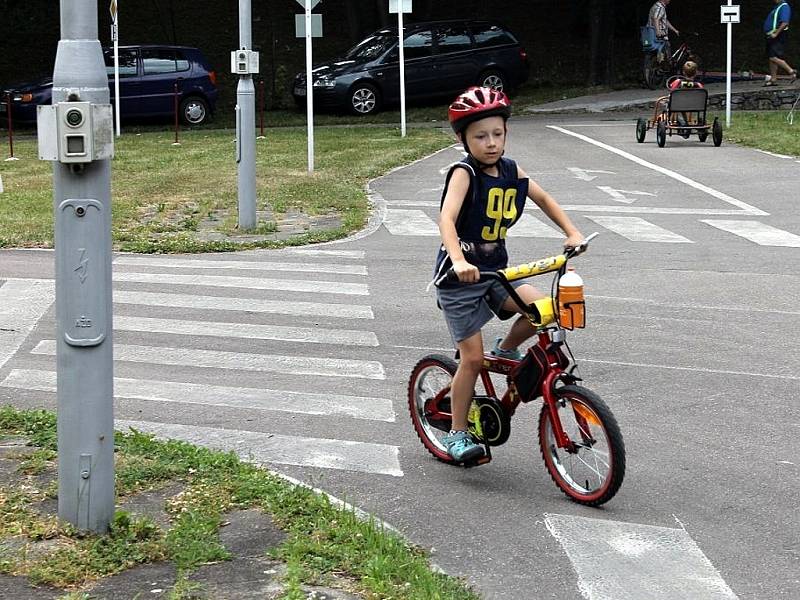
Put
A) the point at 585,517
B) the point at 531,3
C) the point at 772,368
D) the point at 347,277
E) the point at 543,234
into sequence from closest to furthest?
the point at 585,517 → the point at 772,368 → the point at 347,277 → the point at 543,234 → the point at 531,3

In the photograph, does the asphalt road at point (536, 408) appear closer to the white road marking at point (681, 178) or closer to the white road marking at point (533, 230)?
the white road marking at point (533, 230)

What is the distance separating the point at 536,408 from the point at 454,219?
78.8 inches

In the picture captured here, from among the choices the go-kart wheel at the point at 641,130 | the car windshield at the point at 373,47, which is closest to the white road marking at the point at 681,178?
the go-kart wheel at the point at 641,130

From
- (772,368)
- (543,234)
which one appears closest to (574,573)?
(772,368)

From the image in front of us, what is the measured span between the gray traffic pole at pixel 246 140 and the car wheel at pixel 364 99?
611 inches

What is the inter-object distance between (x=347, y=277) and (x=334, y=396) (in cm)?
421

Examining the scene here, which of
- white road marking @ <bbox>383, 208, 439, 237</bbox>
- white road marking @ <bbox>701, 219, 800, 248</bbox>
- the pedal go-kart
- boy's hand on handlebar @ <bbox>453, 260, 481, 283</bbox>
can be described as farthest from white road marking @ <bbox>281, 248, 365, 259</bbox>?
the pedal go-kart

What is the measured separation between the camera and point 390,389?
808 cm

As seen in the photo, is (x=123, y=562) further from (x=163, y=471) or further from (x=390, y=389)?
(x=390, y=389)

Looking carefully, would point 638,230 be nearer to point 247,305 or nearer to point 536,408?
point 247,305

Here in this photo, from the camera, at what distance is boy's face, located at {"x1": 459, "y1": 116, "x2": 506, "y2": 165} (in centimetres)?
597

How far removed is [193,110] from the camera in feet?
105

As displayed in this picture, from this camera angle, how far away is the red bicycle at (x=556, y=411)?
225 inches

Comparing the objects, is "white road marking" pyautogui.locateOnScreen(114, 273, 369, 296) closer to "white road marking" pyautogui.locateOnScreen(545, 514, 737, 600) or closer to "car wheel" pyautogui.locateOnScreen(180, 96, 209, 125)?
"white road marking" pyautogui.locateOnScreen(545, 514, 737, 600)
